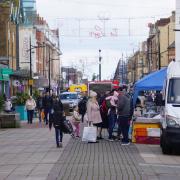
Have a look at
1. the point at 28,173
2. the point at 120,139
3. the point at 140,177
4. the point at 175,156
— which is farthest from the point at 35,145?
the point at 140,177

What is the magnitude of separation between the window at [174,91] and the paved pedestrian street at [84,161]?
1584 millimetres

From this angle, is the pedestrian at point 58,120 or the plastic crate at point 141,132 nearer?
the pedestrian at point 58,120

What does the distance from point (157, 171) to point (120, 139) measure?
8578mm

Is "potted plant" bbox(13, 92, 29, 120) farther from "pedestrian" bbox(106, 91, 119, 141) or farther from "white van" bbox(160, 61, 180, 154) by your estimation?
"white van" bbox(160, 61, 180, 154)

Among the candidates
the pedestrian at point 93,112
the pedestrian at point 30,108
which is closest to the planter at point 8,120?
the pedestrian at point 30,108

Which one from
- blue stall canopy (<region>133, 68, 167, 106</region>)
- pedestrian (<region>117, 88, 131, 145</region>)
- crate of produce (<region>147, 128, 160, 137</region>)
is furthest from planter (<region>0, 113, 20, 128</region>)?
pedestrian (<region>117, 88, 131, 145</region>)

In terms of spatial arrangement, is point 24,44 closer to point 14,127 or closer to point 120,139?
point 14,127

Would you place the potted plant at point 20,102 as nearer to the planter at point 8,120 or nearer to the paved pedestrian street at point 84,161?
the planter at point 8,120

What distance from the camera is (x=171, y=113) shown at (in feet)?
55.2

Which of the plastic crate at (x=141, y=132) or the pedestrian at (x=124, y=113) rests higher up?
the pedestrian at (x=124, y=113)

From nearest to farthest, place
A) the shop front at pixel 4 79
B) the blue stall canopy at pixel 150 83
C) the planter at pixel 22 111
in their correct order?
the blue stall canopy at pixel 150 83 → the planter at pixel 22 111 → the shop front at pixel 4 79

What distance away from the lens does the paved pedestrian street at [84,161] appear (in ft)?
41.1

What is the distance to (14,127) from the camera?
30.8 m

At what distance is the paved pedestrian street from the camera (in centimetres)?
1252
